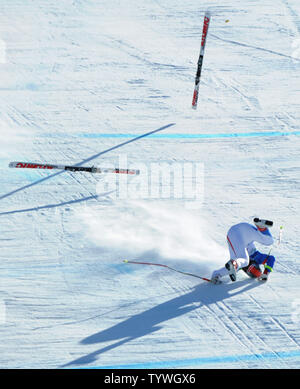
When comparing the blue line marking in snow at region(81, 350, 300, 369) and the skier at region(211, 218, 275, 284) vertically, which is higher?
the skier at region(211, 218, 275, 284)

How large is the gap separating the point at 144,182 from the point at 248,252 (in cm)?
180

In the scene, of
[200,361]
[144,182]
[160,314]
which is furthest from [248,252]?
[144,182]

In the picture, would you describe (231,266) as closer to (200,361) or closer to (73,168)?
(200,361)

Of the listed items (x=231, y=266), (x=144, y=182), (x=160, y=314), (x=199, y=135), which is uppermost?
(x=199, y=135)

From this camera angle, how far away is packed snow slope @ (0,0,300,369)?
250 inches

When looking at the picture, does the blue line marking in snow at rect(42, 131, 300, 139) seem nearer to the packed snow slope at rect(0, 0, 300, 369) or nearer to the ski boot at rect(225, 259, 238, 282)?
the packed snow slope at rect(0, 0, 300, 369)

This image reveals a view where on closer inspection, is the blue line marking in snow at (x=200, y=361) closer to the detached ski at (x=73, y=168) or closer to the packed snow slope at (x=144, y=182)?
the packed snow slope at (x=144, y=182)

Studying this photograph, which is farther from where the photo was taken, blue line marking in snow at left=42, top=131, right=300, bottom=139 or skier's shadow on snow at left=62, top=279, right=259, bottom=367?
blue line marking in snow at left=42, top=131, right=300, bottom=139

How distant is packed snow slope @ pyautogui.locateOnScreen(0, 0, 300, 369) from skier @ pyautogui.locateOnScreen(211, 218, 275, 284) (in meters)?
0.17

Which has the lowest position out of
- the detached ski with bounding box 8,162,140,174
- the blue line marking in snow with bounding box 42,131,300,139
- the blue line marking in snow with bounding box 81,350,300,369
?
the blue line marking in snow with bounding box 81,350,300,369

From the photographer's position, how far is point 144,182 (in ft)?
25.6

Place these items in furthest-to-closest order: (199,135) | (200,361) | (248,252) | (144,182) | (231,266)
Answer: (199,135), (144,182), (248,252), (231,266), (200,361)

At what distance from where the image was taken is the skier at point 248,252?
6.46 metres

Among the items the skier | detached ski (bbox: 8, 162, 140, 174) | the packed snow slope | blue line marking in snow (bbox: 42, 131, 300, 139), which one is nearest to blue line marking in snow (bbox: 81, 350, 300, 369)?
the packed snow slope
